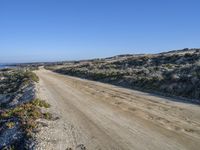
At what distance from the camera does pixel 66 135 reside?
499 inches

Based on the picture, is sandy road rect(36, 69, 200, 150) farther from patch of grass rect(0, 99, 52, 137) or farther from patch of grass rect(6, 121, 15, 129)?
patch of grass rect(6, 121, 15, 129)

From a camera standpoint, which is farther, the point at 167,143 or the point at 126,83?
the point at 126,83

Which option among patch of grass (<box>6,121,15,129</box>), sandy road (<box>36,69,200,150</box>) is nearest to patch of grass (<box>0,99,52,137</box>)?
patch of grass (<box>6,121,15,129</box>)

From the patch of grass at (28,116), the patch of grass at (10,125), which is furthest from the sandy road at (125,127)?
the patch of grass at (10,125)

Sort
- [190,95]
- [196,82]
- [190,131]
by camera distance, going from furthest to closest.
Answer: [196,82] → [190,95] → [190,131]

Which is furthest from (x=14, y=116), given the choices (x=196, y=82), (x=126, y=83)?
(x=126, y=83)

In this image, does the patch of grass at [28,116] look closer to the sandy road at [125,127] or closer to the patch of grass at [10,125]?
the patch of grass at [10,125]

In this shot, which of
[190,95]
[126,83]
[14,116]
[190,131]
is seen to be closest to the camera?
[190,131]

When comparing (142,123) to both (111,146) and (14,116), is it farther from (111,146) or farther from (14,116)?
(14,116)

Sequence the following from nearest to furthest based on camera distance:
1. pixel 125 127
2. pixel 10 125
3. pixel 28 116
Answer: pixel 125 127 < pixel 10 125 < pixel 28 116

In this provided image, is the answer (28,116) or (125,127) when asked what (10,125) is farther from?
(125,127)

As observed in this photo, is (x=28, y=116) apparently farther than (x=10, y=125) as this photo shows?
Yes

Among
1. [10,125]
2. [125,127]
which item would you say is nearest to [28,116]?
[10,125]

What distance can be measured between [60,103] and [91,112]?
4827mm
